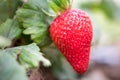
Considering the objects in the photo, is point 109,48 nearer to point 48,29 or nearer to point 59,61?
point 59,61

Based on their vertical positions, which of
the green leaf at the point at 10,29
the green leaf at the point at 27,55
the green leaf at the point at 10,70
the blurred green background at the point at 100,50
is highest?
the green leaf at the point at 10,70

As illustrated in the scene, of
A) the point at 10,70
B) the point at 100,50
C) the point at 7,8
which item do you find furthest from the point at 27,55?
the point at 100,50

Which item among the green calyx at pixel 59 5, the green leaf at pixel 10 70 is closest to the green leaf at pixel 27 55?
the green leaf at pixel 10 70

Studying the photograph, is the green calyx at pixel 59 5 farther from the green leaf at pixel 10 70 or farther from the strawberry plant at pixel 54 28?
the green leaf at pixel 10 70

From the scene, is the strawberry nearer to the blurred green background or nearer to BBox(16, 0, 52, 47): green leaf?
BBox(16, 0, 52, 47): green leaf

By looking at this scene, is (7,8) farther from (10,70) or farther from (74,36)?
(10,70)

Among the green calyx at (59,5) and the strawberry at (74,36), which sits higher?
the green calyx at (59,5)
